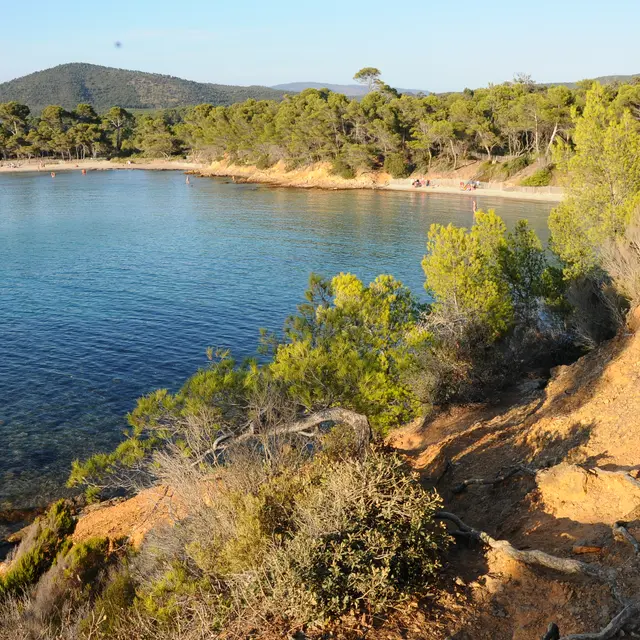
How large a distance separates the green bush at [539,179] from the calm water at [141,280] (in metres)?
6.36

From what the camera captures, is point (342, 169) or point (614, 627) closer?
point (614, 627)

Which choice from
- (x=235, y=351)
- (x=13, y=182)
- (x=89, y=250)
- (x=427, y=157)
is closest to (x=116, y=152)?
(x=13, y=182)

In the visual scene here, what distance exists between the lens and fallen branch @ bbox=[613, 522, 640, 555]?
7363mm

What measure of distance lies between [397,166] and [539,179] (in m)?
20.8

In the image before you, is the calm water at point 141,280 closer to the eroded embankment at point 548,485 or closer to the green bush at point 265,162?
the eroded embankment at point 548,485

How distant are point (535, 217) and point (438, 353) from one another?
41.3 m

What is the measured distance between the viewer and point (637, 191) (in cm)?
1997

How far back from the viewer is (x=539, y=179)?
69.2 meters

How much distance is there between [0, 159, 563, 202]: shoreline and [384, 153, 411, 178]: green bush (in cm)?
100

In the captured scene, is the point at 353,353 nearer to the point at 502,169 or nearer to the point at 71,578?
the point at 71,578

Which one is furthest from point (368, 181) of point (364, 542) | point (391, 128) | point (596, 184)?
point (364, 542)

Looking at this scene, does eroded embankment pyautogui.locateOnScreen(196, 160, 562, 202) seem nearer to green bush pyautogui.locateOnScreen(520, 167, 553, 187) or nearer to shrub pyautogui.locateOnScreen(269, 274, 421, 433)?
green bush pyautogui.locateOnScreen(520, 167, 553, 187)

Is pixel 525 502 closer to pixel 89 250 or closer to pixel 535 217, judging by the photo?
pixel 89 250

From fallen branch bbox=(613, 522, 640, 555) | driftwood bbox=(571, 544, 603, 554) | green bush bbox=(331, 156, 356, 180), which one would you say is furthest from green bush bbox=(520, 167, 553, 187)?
driftwood bbox=(571, 544, 603, 554)
